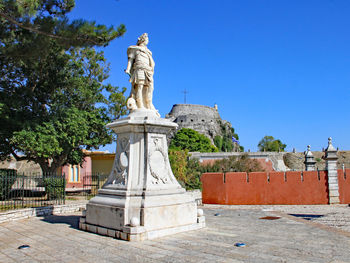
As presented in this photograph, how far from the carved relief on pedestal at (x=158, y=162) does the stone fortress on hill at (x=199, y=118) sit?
61.7 meters

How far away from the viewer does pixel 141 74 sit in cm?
682

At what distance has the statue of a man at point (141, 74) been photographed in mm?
6842

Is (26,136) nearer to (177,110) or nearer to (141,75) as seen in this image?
(141,75)

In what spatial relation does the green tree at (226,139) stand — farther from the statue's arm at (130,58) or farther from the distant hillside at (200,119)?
the statue's arm at (130,58)

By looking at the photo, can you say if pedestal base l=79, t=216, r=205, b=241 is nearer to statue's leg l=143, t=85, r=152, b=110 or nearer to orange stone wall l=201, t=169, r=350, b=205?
statue's leg l=143, t=85, r=152, b=110

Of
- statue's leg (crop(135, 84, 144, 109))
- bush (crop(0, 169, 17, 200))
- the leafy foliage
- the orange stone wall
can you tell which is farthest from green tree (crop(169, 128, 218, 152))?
statue's leg (crop(135, 84, 144, 109))

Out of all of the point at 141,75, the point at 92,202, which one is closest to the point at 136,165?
the point at 92,202

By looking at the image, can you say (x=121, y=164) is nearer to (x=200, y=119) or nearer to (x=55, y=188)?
(x=55, y=188)

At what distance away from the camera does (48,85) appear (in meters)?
15.7

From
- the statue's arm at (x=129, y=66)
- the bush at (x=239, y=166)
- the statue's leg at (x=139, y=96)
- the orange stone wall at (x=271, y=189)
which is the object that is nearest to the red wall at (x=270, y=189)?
the orange stone wall at (x=271, y=189)

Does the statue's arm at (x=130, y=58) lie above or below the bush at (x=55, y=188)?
above

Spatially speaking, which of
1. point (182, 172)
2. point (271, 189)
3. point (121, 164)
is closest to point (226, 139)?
point (182, 172)

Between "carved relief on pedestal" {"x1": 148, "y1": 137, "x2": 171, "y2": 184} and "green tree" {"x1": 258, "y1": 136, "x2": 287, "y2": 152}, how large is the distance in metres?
65.3

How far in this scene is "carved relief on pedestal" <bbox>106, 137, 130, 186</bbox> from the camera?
20.9 ft
